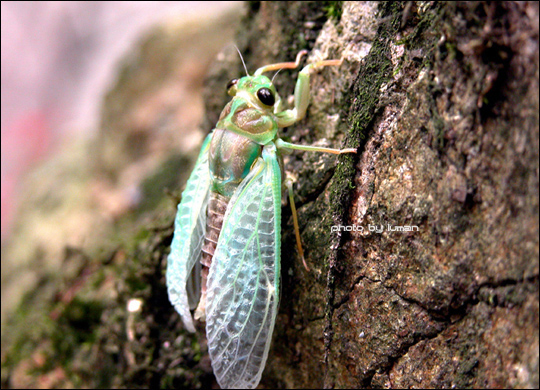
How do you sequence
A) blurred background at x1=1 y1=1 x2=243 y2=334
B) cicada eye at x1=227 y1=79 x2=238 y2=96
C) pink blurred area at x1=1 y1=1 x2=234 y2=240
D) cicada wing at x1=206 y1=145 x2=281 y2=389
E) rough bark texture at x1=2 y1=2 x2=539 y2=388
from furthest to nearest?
pink blurred area at x1=1 y1=1 x2=234 y2=240, blurred background at x1=1 y1=1 x2=243 y2=334, cicada eye at x1=227 y1=79 x2=238 y2=96, cicada wing at x1=206 y1=145 x2=281 y2=389, rough bark texture at x1=2 y1=2 x2=539 y2=388

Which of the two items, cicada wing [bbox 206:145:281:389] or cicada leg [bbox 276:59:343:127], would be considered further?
cicada leg [bbox 276:59:343:127]

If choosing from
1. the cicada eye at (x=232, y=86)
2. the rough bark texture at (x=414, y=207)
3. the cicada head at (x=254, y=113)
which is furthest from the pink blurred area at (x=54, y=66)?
the rough bark texture at (x=414, y=207)

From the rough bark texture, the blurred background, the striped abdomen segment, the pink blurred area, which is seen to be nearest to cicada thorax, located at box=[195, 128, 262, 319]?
the striped abdomen segment

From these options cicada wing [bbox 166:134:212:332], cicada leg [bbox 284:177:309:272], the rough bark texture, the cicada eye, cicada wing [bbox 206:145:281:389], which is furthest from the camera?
the cicada eye

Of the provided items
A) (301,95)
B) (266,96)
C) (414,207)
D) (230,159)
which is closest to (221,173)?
(230,159)

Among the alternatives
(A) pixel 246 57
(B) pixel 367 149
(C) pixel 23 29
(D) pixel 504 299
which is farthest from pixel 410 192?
(C) pixel 23 29

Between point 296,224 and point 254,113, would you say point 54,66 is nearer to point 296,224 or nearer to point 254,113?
point 254,113

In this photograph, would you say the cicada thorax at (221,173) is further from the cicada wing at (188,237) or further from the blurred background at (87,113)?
the blurred background at (87,113)

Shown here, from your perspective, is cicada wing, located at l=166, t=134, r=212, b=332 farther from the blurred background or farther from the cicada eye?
the blurred background
